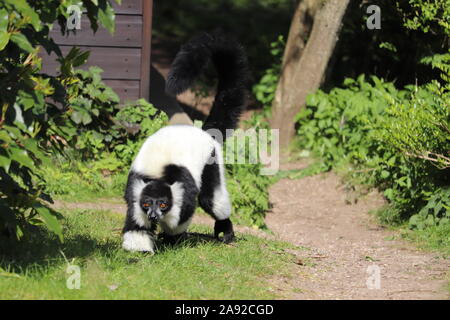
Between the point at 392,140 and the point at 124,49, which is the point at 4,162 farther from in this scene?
the point at 124,49

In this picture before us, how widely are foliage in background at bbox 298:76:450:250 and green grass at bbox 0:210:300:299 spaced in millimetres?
2368

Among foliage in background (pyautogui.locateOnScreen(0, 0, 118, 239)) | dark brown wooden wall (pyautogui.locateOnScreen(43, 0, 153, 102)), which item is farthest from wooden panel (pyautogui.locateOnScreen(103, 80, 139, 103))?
foliage in background (pyautogui.locateOnScreen(0, 0, 118, 239))

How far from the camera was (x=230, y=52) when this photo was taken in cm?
743

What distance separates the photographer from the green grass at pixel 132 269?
5059 mm

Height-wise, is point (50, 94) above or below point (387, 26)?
below

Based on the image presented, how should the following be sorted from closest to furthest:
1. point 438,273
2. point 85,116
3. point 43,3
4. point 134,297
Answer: point 43,3 < point 134,297 < point 438,273 < point 85,116

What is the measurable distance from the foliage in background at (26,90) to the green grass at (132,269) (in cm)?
36

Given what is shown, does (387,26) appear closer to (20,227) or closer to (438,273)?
(438,273)

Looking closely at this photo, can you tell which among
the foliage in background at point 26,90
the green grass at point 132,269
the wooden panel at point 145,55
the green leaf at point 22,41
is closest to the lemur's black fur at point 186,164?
the green grass at point 132,269

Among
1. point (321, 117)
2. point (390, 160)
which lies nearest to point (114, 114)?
point (321, 117)

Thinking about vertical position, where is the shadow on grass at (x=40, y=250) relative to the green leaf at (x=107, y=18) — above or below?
below

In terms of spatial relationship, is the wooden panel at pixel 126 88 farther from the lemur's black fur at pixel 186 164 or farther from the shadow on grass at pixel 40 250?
the shadow on grass at pixel 40 250

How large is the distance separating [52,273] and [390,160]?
529 cm

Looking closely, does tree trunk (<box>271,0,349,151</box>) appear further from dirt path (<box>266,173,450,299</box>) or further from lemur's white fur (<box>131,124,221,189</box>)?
lemur's white fur (<box>131,124,221,189</box>)
